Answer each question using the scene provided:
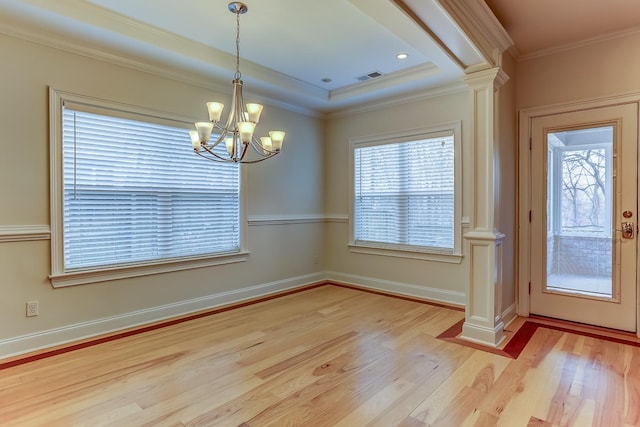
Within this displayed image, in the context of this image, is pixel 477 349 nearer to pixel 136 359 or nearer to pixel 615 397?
pixel 615 397

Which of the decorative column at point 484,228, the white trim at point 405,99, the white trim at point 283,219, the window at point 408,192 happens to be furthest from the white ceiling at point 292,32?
the white trim at point 283,219

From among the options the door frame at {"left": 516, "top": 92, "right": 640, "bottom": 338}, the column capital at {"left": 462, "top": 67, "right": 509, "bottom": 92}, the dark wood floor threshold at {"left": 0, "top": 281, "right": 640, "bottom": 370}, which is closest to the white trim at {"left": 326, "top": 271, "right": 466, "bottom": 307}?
the dark wood floor threshold at {"left": 0, "top": 281, "right": 640, "bottom": 370}

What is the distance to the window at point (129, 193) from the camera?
3.08 meters

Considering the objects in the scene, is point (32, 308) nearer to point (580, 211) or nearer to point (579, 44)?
point (580, 211)

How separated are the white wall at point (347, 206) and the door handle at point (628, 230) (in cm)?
139

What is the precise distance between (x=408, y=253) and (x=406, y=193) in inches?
31.2

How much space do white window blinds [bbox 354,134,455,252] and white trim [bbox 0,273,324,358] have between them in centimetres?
151

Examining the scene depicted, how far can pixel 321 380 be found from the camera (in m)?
2.46

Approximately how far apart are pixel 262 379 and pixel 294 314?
1.43 metres

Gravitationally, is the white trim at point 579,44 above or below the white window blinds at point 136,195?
above

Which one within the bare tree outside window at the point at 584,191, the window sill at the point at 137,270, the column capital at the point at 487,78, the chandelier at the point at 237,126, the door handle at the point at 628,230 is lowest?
the window sill at the point at 137,270

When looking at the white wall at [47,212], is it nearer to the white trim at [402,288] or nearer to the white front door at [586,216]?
the white trim at [402,288]

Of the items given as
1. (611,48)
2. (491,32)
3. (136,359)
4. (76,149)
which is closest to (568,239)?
(611,48)

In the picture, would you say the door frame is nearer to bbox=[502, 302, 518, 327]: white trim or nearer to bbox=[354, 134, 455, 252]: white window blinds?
bbox=[502, 302, 518, 327]: white trim
